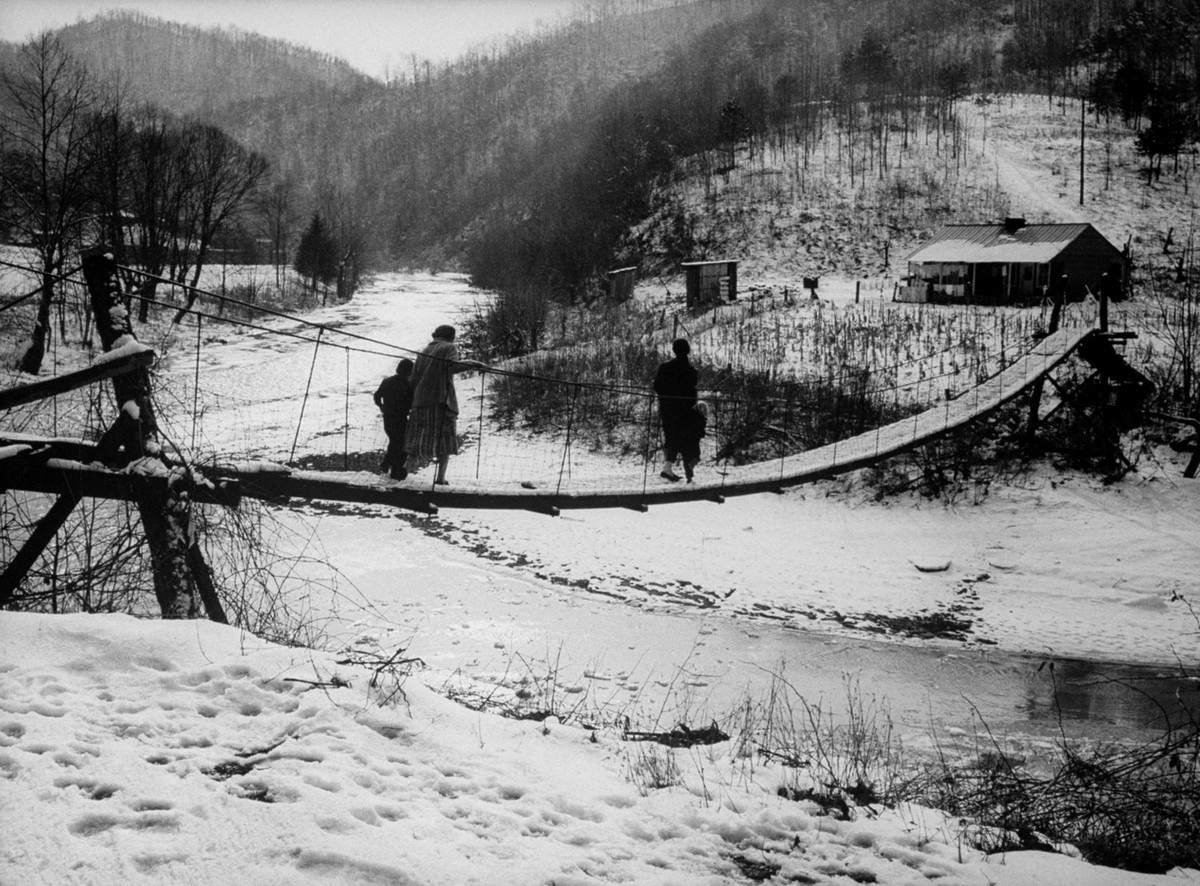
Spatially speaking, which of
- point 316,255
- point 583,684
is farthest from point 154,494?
point 316,255

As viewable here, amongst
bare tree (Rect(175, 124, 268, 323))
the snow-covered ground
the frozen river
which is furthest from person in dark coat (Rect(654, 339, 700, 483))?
bare tree (Rect(175, 124, 268, 323))

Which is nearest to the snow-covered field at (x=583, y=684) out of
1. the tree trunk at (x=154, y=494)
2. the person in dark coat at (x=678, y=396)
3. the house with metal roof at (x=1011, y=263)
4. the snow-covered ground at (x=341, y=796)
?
the snow-covered ground at (x=341, y=796)

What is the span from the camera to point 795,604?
8.49m

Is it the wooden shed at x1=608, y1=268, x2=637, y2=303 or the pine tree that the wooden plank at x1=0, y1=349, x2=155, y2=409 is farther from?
the pine tree

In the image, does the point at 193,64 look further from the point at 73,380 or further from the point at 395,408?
the point at 73,380

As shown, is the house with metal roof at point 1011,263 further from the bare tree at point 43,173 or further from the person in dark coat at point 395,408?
the person in dark coat at point 395,408

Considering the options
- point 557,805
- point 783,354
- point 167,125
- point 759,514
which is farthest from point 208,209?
point 557,805

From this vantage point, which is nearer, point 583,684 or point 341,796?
point 341,796

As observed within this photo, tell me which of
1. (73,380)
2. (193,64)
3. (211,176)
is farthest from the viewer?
(193,64)

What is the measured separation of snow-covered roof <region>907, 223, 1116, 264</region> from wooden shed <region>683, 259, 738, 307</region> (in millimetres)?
6420

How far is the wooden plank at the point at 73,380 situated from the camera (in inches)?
148

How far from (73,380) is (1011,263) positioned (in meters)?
27.2

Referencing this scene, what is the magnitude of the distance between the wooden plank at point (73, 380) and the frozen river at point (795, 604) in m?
1.25

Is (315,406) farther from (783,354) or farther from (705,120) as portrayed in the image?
(705,120)
